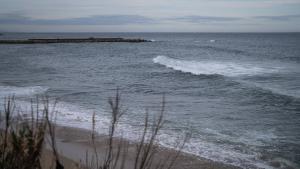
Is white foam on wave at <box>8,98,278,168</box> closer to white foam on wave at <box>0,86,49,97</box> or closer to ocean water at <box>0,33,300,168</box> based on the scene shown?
ocean water at <box>0,33,300,168</box>

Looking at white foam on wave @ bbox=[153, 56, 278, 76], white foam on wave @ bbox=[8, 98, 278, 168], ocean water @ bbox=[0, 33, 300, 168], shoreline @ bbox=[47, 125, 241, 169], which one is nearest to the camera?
shoreline @ bbox=[47, 125, 241, 169]

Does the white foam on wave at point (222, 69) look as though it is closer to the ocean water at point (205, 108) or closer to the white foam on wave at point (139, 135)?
the ocean water at point (205, 108)

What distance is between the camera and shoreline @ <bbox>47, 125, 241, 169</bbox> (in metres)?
8.36

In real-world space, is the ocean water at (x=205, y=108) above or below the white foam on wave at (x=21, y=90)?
below

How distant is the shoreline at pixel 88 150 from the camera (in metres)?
8.36

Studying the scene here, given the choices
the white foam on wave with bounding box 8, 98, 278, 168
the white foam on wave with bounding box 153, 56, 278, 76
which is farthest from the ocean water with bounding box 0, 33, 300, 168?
the white foam on wave with bounding box 153, 56, 278, 76

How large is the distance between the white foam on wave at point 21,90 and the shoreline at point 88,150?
21.4ft

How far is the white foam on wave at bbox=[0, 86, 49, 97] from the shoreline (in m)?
6.51

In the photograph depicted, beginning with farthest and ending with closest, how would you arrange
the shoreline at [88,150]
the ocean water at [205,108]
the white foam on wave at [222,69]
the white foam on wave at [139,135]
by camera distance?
the white foam on wave at [222,69]
the ocean water at [205,108]
the white foam on wave at [139,135]
the shoreline at [88,150]

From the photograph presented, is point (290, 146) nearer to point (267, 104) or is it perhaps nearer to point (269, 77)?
point (267, 104)

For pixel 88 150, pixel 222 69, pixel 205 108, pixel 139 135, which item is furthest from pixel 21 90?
pixel 222 69

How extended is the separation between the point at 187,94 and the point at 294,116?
6137 millimetres

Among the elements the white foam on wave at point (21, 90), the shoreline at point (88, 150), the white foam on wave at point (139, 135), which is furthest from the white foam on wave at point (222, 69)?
the shoreline at point (88, 150)

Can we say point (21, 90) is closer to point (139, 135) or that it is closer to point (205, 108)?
point (205, 108)
